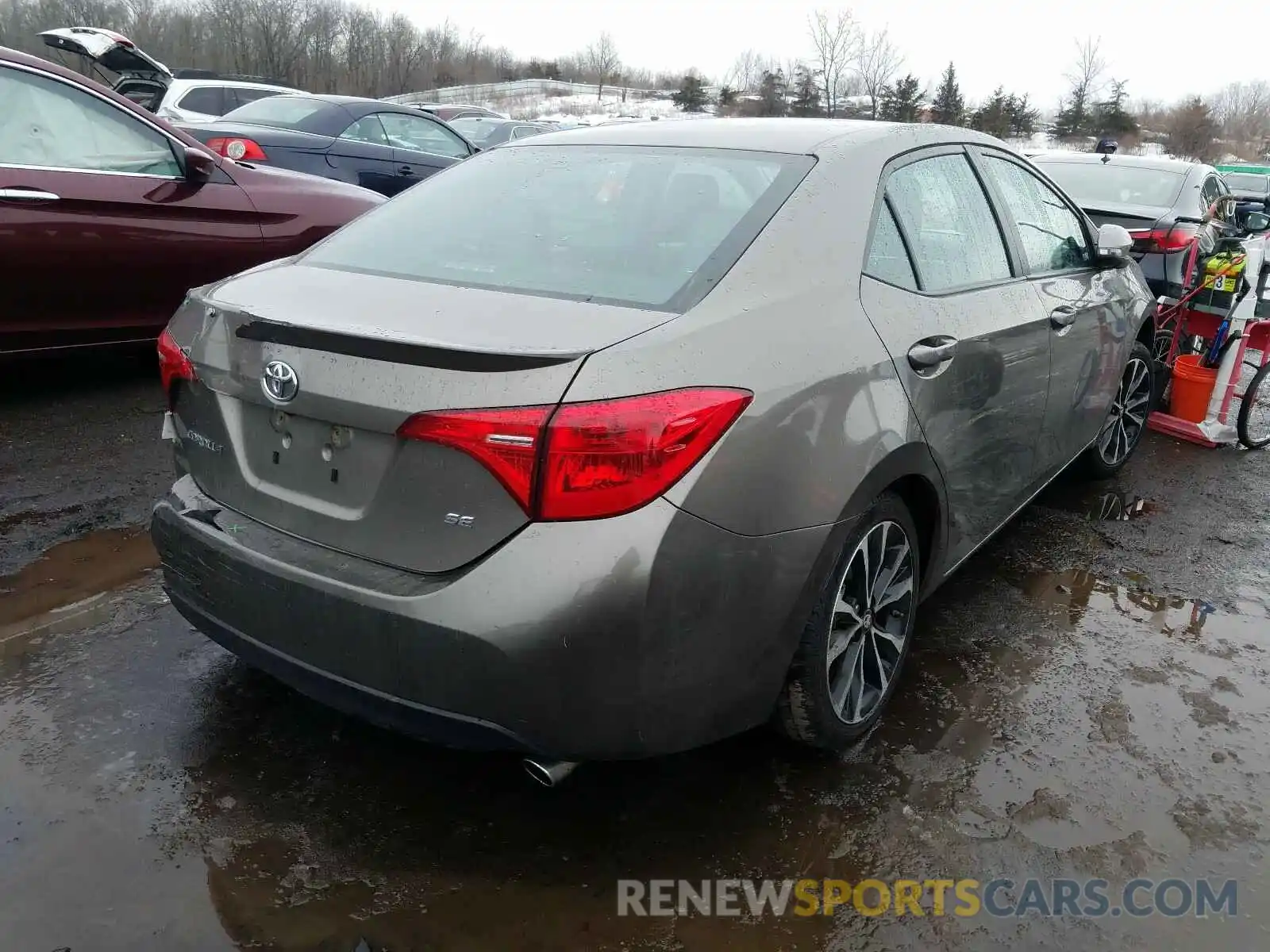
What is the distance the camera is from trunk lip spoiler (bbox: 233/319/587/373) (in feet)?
5.92

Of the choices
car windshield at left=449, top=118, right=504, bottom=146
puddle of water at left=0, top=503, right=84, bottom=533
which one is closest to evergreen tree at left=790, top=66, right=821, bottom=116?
car windshield at left=449, top=118, right=504, bottom=146

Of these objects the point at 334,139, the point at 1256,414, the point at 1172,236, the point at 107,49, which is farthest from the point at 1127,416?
the point at 107,49

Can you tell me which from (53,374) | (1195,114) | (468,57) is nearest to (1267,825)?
(53,374)

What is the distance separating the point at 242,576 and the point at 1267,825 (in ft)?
8.32

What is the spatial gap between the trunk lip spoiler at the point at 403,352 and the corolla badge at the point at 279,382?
0.17ft

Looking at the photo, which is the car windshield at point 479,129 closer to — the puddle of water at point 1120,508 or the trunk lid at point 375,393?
the puddle of water at point 1120,508

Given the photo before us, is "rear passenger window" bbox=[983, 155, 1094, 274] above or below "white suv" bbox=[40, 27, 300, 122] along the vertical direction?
below

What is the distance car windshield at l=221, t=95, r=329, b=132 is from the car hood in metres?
1.41

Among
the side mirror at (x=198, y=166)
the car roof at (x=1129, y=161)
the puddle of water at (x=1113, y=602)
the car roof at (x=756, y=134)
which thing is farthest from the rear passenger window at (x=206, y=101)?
the puddle of water at (x=1113, y=602)

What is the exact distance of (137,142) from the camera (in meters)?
4.88

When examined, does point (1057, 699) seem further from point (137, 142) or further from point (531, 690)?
point (137, 142)

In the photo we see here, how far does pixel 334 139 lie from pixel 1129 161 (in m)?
6.92

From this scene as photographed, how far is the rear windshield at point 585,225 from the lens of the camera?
7.20ft

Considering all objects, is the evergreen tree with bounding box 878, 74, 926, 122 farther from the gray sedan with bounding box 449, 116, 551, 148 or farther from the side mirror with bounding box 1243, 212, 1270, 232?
the side mirror with bounding box 1243, 212, 1270, 232
